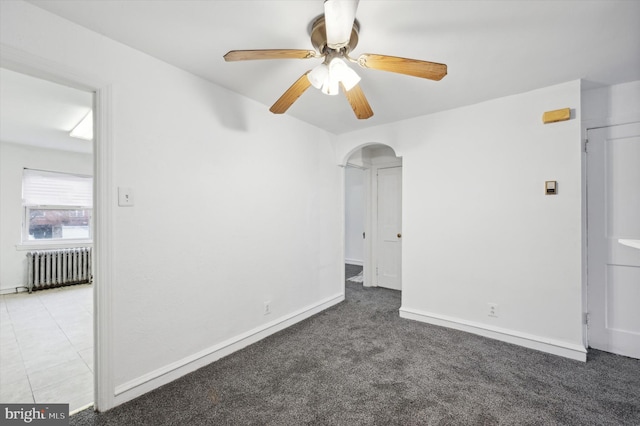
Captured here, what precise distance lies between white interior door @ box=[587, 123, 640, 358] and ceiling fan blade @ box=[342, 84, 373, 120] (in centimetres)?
221

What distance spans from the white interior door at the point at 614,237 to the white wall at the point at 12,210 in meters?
7.82

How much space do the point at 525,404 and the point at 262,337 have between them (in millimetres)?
2156

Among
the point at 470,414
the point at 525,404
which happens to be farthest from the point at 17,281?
the point at 525,404

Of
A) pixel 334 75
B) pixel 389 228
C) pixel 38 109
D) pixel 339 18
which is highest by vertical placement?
pixel 38 109

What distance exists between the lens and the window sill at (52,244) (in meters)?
4.57

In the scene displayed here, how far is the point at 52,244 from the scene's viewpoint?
16.0 ft

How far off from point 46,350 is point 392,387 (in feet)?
10.4

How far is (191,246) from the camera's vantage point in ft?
7.12

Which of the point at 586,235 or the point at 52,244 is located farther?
the point at 52,244

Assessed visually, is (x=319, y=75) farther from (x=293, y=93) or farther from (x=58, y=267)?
(x=58, y=267)

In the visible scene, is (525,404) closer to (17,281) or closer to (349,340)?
(349,340)

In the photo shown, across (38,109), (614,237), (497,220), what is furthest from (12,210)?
(614,237)

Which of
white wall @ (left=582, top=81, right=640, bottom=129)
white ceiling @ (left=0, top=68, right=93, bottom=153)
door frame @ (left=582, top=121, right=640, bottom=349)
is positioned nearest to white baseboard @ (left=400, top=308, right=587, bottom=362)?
door frame @ (left=582, top=121, right=640, bottom=349)

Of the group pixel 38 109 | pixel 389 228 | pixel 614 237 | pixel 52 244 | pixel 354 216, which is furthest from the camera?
pixel 354 216
